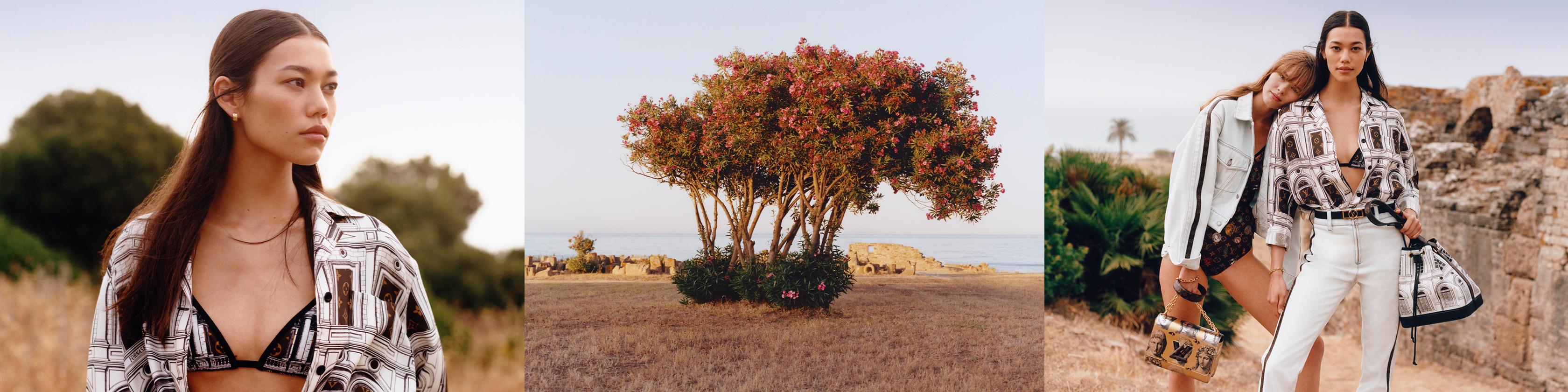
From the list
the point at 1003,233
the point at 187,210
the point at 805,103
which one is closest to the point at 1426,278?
the point at 1003,233

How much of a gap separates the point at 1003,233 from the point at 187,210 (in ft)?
16.5

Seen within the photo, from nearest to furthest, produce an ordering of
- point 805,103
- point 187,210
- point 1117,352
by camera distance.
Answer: point 187,210 → point 805,103 → point 1117,352

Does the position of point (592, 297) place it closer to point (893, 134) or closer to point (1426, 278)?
point (893, 134)

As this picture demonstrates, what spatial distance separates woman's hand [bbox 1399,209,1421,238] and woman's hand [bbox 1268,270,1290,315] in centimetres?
45

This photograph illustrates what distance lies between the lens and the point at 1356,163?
320cm

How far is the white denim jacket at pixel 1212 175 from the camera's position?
341cm

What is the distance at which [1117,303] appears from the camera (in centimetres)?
731

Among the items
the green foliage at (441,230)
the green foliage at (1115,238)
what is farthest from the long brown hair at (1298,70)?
the green foliage at (441,230)

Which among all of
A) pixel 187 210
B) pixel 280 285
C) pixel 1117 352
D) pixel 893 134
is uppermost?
pixel 893 134

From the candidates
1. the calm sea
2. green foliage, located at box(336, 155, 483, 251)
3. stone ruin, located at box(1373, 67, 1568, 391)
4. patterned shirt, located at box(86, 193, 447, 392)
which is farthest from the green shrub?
stone ruin, located at box(1373, 67, 1568, 391)

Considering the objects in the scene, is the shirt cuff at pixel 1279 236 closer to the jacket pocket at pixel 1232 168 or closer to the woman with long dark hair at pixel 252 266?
the jacket pocket at pixel 1232 168

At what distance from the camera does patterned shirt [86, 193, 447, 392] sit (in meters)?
1.85

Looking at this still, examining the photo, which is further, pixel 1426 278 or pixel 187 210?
pixel 1426 278

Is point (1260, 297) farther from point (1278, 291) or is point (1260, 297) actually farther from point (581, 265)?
point (581, 265)
